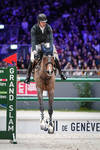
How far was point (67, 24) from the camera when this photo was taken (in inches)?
800

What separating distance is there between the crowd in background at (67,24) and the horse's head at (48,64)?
27.5 feet

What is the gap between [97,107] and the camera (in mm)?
13500

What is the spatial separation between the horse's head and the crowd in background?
837 centimetres

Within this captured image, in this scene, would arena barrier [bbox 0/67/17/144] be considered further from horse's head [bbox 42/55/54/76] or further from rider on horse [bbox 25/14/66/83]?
horse's head [bbox 42/55/54/76]

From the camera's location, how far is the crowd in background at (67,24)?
1736 cm

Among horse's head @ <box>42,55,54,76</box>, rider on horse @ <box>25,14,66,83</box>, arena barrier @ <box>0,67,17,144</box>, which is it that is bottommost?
arena barrier @ <box>0,67,17,144</box>

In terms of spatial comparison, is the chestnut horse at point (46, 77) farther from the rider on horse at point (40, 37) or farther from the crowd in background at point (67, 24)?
the crowd in background at point (67, 24)

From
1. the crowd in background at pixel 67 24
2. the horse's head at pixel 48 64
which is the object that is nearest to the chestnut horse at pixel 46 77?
the horse's head at pixel 48 64

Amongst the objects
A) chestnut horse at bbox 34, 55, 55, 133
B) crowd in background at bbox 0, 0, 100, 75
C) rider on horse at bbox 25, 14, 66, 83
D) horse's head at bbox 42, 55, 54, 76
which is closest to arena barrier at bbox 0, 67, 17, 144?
chestnut horse at bbox 34, 55, 55, 133

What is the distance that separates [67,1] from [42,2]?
1341mm

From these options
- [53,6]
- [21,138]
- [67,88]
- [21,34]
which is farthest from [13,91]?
[53,6]

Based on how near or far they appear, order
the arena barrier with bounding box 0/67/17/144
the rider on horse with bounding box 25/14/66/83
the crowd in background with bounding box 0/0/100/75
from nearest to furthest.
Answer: the rider on horse with bounding box 25/14/66/83 < the arena barrier with bounding box 0/67/17/144 < the crowd in background with bounding box 0/0/100/75

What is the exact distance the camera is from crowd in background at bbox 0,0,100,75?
17359 mm

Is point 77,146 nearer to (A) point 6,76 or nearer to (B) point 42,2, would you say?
(A) point 6,76
